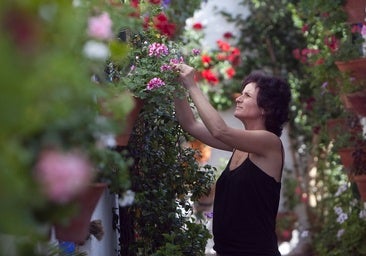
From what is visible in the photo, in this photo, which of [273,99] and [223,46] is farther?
[223,46]

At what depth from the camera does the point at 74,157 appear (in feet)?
4.69

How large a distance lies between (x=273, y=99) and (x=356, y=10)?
1.94 meters

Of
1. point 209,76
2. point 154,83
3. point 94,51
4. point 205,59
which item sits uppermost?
point 205,59

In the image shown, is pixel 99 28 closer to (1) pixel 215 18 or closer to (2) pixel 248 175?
(2) pixel 248 175

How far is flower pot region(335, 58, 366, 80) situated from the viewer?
18.0ft

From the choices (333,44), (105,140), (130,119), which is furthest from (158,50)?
(333,44)

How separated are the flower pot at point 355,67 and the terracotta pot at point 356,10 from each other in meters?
0.27

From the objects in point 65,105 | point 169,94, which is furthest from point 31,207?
point 169,94

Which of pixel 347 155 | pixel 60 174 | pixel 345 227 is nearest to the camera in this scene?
pixel 60 174

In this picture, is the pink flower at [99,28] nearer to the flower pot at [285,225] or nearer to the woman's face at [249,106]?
the woman's face at [249,106]

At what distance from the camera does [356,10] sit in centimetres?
552

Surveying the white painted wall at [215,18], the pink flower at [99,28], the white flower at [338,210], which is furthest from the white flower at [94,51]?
the white painted wall at [215,18]

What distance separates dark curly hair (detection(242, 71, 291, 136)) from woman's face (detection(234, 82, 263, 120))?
0.8 inches

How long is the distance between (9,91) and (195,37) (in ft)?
24.8
